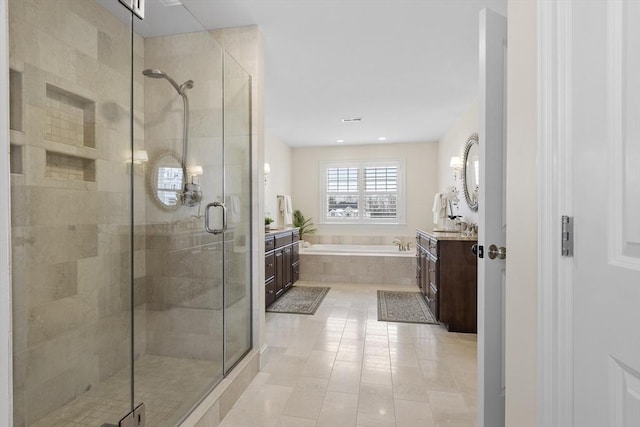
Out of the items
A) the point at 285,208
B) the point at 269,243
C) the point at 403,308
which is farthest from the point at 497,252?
the point at 285,208

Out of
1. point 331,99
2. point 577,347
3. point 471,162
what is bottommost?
point 577,347

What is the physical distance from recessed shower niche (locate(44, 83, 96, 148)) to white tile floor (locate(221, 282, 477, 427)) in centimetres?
169

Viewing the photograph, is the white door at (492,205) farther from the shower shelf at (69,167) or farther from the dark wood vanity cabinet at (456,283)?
the shower shelf at (69,167)

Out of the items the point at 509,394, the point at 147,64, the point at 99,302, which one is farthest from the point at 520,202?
the point at 99,302

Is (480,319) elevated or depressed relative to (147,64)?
depressed

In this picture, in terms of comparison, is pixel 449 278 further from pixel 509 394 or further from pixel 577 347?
pixel 577 347

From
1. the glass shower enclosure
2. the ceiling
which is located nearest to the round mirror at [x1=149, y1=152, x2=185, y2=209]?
the glass shower enclosure

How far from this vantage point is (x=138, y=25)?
64.7 inches

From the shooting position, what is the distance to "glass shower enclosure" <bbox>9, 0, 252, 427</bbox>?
144cm

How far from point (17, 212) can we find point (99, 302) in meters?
0.63

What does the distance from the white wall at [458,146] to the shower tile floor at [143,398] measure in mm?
3353

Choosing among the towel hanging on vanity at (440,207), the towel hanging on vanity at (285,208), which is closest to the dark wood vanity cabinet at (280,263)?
the towel hanging on vanity at (285,208)

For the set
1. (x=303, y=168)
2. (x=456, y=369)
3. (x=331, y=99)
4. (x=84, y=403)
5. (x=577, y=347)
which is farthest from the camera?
(x=303, y=168)

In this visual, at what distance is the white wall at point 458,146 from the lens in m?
3.87
